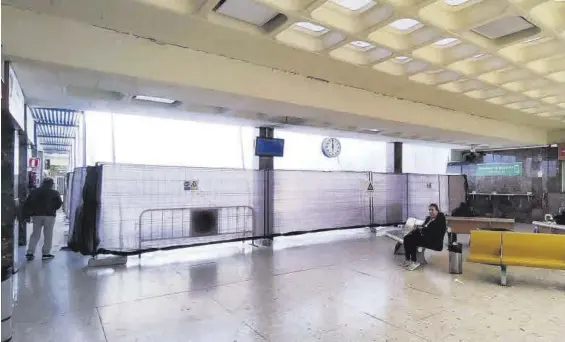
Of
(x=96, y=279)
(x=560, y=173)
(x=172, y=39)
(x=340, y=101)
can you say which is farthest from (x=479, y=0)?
(x=560, y=173)

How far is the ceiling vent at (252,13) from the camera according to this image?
128 inches

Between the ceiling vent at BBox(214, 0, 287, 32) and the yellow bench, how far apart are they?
4179 millimetres

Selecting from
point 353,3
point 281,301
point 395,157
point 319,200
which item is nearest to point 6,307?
point 281,301

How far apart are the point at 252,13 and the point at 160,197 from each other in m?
4.25

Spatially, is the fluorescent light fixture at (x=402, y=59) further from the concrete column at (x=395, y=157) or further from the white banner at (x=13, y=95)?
the concrete column at (x=395, y=157)

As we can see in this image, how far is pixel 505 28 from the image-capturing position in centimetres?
378

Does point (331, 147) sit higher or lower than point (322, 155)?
higher

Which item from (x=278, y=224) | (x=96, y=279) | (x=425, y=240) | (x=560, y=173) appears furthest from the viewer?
(x=560, y=173)

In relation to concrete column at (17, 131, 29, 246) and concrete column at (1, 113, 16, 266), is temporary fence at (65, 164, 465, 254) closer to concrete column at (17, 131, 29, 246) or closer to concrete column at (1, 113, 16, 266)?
concrete column at (17, 131, 29, 246)

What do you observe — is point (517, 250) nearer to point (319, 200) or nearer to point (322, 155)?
point (319, 200)

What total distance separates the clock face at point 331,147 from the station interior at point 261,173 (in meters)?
1.44

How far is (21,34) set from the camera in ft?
10.7

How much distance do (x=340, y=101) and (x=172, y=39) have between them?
2678 millimetres

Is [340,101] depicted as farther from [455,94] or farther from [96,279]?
[96,279]
